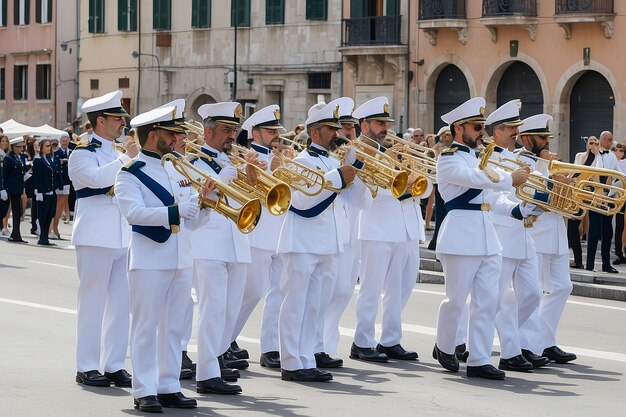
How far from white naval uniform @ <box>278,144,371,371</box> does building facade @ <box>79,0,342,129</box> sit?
95.9ft

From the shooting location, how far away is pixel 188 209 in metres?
10.1

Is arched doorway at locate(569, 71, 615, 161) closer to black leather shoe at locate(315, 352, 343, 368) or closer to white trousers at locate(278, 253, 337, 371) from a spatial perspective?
black leather shoe at locate(315, 352, 343, 368)

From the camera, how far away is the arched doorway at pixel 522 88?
38.6m

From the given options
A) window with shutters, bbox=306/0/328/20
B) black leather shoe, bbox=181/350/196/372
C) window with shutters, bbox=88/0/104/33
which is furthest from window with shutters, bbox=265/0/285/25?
black leather shoe, bbox=181/350/196/372

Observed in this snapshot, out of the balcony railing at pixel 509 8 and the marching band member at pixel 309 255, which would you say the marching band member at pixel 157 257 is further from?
the balcony railing at pixel 509 8

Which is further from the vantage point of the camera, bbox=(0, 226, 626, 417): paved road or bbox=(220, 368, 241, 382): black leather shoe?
bbox=(220, 368, 241, 382): black leather shoe

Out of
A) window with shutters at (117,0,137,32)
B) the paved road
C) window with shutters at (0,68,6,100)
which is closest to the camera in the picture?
the paved road

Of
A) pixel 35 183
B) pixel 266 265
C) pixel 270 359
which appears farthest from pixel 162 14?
pixel 270 359

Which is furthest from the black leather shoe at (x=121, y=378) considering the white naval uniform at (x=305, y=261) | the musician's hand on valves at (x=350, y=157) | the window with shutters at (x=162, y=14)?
the window with shutters at (x=162, y=14)

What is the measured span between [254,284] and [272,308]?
521 mm

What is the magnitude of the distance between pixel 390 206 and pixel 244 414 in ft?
12.0

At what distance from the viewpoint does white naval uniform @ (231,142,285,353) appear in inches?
495

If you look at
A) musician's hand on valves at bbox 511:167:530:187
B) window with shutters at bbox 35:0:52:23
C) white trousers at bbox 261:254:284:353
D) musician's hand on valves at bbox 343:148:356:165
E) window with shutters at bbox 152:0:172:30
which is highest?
window with shutters at bbox 35:0:52:23

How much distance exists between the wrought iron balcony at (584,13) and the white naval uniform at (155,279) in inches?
1046
